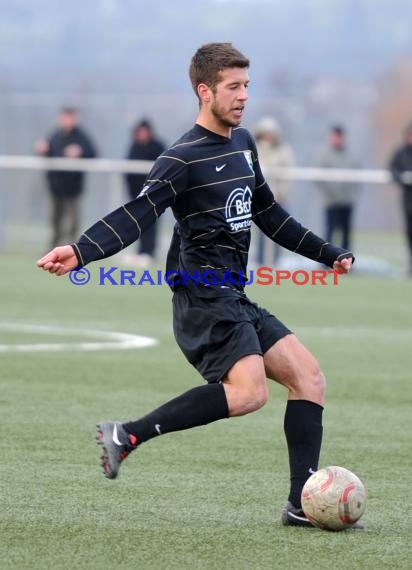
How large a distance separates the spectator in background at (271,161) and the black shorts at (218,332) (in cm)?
1448

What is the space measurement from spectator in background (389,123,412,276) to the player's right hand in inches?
597

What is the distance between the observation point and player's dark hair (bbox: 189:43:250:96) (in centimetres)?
650

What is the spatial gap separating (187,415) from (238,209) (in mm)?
915

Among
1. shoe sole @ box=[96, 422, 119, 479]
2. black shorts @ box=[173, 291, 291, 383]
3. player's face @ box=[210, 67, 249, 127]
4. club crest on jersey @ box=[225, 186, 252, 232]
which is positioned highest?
player's face @ box=[210, 67, 249, 127]

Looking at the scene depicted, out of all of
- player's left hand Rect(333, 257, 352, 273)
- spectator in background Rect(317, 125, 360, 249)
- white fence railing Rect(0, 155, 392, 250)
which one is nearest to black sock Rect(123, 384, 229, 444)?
player's left hand Rect(333, 257, 352, 273)

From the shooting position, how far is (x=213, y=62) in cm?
652

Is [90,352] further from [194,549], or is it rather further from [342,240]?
[342,240]

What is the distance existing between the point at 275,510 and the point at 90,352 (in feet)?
17.8

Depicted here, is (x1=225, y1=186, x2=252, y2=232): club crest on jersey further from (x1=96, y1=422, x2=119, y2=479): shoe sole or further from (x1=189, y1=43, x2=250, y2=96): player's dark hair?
(x1=96, y1=422, x2=119, y2=479): shoe sole

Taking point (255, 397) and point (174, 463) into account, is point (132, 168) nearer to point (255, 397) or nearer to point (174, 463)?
point (174, 463)

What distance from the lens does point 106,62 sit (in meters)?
92.1

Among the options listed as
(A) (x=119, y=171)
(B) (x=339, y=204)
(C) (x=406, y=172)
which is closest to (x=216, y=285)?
(C) (x=406, y=172)

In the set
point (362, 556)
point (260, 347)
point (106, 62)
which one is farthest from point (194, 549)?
point (106, 62)

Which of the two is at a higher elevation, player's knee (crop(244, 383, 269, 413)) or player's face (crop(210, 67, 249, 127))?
player's face (crop(210, 67, 249, 127))
